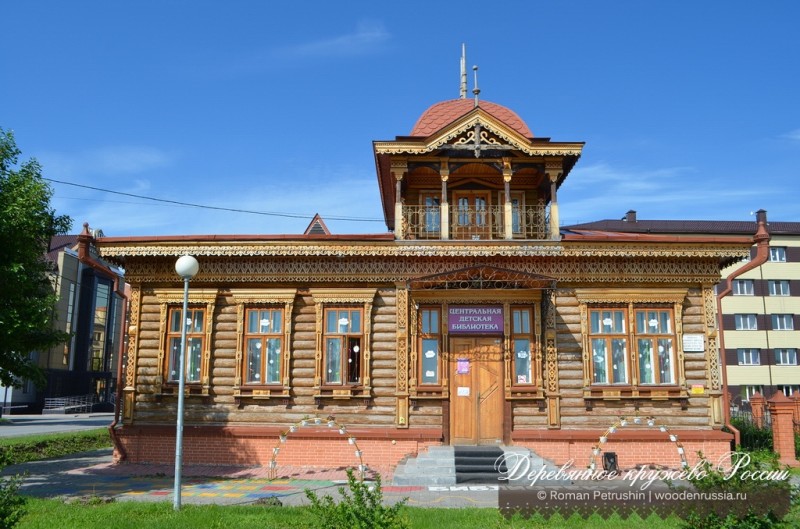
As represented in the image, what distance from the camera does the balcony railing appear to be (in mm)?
16594

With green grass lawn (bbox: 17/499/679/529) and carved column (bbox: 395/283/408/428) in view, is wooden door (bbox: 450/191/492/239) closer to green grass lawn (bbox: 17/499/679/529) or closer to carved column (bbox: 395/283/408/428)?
carved column (bbox: 395/283/408/428)

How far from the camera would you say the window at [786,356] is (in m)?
46.0

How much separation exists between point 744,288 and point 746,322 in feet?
8.39

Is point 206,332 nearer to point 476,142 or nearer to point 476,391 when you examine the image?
point 476,391

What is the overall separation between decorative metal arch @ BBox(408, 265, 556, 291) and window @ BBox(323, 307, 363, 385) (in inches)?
66.6

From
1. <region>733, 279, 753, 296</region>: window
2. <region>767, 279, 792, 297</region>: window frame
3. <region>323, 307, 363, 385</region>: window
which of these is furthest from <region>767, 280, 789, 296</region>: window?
<region>323, 307, 363, 385</region>: window

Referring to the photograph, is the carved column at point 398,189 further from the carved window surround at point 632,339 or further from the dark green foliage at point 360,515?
the dark green foliage at point 360,515

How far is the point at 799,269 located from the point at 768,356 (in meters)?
7.11

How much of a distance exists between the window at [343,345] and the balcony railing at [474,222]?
2.76 meters

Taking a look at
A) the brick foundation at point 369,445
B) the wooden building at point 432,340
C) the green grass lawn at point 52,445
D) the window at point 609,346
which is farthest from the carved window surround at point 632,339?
the green grass lawn at point 52,445

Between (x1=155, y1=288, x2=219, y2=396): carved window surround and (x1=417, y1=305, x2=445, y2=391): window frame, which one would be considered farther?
(x1=155, y1=288, x2=219, y2=396): carved window surround

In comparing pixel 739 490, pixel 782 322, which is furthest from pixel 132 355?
pixel 782 322

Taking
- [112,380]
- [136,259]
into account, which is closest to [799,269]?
[136,259]

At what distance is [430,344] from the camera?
1512 cm
